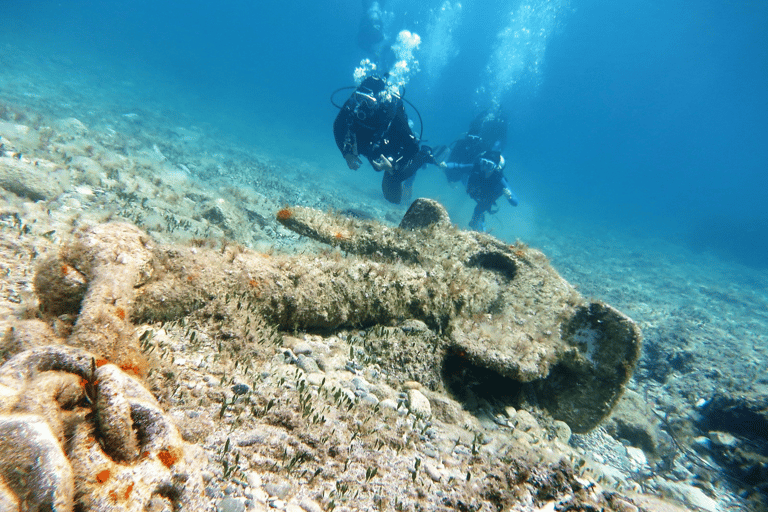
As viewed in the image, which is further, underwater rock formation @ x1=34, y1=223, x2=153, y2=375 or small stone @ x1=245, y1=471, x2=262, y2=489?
underwater rock formation @ x1=34, y1=223, x2=153, y2=375

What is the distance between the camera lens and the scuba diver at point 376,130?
33.1ft

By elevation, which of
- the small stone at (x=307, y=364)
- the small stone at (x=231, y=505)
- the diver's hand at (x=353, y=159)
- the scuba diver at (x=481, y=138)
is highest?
the scuba diver at (x=481, y=138)

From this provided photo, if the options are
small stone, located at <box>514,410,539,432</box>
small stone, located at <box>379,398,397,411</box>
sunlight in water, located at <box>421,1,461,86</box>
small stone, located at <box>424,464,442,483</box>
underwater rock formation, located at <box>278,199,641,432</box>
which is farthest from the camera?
sunlight in water, located at <box>421,1,461,86</box>

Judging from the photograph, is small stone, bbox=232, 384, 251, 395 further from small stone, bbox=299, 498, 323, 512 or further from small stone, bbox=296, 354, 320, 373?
small stone, bbox=299, 498, 323, 512

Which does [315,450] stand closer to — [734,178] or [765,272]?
[765,272]

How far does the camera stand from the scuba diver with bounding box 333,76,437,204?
33.1ft

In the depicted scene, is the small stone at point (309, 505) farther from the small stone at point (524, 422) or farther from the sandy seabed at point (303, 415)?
the small stone at point (524, 422)

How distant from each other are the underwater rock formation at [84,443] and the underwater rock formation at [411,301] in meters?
0.52

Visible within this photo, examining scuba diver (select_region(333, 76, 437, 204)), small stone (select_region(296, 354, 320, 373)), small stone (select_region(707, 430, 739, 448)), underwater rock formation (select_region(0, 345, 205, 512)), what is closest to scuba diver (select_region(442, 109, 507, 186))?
scuba diver (select_region(333, 76, 437, 204))

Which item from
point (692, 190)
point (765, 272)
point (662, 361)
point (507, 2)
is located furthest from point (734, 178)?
point (662, 361)

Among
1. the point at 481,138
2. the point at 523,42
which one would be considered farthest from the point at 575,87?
the point at 481,138

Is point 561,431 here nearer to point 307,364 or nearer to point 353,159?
point 307,364

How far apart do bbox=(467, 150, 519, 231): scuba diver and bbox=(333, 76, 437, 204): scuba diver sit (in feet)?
18.1

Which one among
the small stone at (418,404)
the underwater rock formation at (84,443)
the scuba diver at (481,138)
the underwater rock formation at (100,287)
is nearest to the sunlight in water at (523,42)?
the scuba diver at (481,138)
